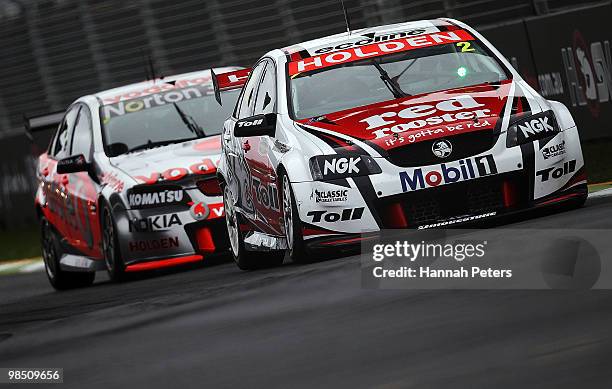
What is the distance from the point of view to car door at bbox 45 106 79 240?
13.6 m

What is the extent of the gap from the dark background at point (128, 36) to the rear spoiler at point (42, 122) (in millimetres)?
4430

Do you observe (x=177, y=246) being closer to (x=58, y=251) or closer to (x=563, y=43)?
(x=58, y=251)

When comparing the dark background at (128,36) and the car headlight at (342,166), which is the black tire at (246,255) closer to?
the car headlight at (342,166)

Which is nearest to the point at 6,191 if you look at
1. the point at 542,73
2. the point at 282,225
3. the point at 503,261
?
the point at 542,73

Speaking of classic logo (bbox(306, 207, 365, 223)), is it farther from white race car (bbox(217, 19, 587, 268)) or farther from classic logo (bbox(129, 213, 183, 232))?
classic logo (bbox(129, 213, 183, 232))

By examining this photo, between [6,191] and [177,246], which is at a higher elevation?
[177,246]

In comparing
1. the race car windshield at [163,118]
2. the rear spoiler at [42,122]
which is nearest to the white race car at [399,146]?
the race car windshield at [163,118]

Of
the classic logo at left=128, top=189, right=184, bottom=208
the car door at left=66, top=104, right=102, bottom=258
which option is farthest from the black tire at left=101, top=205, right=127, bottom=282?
the classic logo at left=128, top=189, right=184, bottom=208

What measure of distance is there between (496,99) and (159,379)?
3.77 metres

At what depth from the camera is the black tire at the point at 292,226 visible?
30.9 ft

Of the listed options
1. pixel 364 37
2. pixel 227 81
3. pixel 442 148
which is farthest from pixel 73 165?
pixel 442 148

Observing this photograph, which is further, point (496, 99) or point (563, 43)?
point (563, 43)

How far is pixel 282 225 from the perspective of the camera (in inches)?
390

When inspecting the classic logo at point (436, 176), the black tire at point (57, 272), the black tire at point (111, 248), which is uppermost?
the classic logo at point (436, 176)
